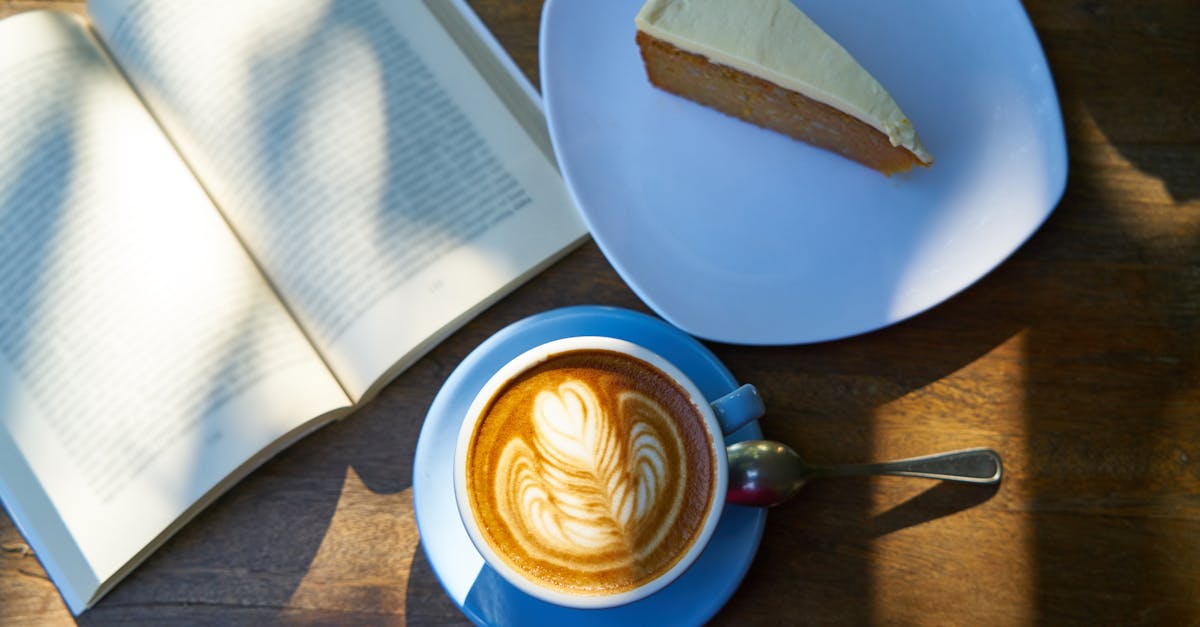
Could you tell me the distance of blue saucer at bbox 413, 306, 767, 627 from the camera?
90 centimetres

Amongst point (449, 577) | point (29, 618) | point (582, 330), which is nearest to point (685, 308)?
point (582, 330)

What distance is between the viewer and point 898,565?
3.16 feet

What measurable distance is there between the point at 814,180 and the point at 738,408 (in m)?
0.32

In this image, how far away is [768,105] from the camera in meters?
1.02

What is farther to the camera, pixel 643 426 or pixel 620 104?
pixel 620 104

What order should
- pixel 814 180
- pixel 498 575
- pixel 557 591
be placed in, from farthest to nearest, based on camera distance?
pixel 814 180, pixel 498 575, pixel 557 591

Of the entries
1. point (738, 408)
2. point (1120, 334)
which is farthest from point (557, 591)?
point (1120, 334)

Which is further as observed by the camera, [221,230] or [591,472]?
[221,230]

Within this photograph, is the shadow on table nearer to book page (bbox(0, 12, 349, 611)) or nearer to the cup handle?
the cup handle

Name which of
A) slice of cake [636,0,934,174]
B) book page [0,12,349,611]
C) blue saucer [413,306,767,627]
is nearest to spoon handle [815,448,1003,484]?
blue saucer [413,306,767,627]

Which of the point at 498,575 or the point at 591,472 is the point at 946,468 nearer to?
the point at 591,472

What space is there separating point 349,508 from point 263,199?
1.22 ft

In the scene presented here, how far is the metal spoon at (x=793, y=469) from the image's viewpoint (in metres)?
0.89

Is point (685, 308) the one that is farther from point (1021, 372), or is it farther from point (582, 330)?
point (1021, 372)
